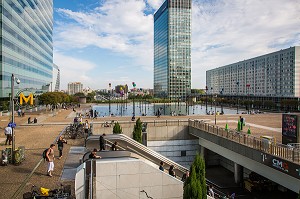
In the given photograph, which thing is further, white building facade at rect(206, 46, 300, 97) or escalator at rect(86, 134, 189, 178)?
white building facade at rect(206, 46, 300, 97)

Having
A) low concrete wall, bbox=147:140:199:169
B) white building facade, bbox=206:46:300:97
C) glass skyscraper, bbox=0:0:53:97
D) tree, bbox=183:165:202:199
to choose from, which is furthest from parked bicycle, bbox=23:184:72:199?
white building facade, bbox=206:46:300:97

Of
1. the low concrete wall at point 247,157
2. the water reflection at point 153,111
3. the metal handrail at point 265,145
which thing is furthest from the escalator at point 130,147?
the water reflection at point 153,111

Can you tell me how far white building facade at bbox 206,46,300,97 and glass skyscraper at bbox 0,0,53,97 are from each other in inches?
2008

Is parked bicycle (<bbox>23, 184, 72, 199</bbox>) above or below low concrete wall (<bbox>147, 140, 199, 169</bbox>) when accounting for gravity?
above

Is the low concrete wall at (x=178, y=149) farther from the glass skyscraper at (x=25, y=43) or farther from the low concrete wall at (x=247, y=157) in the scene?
the glass skyscraper at (x=25, y=43)

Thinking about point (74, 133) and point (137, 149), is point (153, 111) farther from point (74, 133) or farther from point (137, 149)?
point (137, 149)

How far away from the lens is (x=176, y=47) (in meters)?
172

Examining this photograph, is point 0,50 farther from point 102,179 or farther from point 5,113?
point 102,179

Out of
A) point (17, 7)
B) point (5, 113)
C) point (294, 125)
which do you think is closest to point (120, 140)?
point (294, 125)

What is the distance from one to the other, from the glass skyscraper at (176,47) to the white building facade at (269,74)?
2734 centimetres

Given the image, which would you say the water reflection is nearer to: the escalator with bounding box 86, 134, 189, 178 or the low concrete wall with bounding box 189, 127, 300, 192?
the low concrete wall with bounding box 189, 127, 300, 192

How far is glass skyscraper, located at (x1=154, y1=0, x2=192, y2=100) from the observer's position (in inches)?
6665

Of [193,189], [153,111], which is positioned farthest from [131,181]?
[153,111]

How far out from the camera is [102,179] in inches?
480
